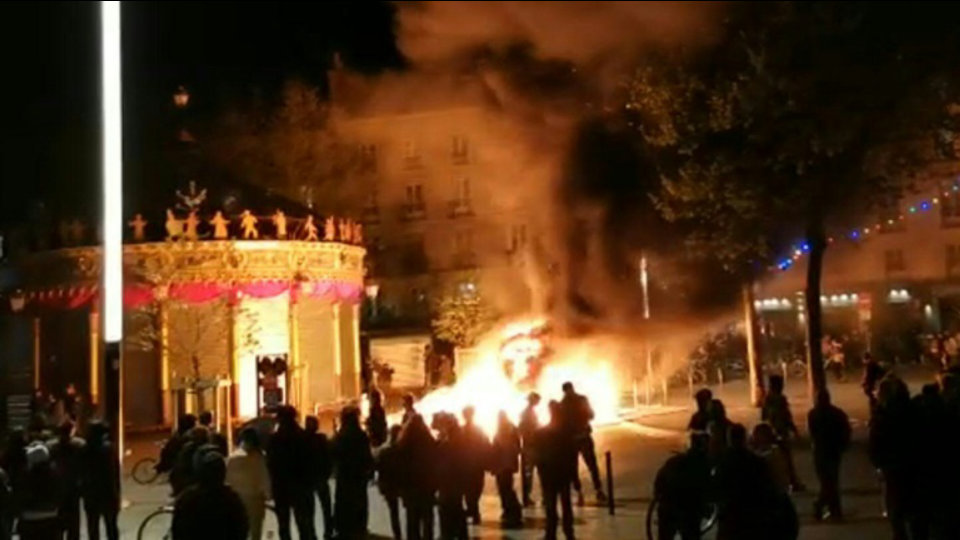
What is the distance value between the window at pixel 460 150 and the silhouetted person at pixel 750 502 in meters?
20.5

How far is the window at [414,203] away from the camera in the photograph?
128 feet

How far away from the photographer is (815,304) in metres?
19.0

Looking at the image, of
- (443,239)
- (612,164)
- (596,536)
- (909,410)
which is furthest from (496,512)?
(443,239)

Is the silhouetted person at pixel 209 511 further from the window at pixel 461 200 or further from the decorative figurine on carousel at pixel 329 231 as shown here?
the window at pixel 461 200

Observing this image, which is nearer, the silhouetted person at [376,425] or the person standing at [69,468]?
the person standing at [69,468]

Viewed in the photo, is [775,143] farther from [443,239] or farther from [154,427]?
[443,239]

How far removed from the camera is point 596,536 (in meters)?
11.8

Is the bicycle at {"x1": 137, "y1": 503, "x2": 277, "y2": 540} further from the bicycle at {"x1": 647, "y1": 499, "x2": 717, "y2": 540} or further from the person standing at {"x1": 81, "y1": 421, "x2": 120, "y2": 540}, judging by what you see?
the bicycle at {"x1": 647, "y1": 499, "x2": 717, "y2": 540}

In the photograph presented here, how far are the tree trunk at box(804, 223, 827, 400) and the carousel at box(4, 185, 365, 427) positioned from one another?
12032 mm

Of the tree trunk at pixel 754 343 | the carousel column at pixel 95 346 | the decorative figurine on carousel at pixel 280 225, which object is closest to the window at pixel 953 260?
the tree trunk at pixel 754 343

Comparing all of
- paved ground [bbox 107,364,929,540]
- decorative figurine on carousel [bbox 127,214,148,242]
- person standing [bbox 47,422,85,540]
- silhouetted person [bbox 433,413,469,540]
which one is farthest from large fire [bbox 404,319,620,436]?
person standing [bbox 47,422,85,540]

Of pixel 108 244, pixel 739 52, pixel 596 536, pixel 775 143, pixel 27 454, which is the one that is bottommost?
pixel 596 536

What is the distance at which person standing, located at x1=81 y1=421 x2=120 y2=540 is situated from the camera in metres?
11.0

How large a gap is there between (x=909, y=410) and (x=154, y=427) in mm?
22527
